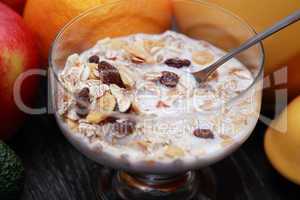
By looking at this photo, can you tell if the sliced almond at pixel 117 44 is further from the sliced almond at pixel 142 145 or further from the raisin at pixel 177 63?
the sliced almond at pixel 142 145

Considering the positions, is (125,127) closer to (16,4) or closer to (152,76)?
(152,76)

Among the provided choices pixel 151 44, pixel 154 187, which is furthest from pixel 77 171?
pixel 151 44

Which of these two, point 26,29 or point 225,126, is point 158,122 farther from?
point 26,29

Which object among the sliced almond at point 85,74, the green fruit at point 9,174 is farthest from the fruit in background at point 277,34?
the green fruit at point 9,174

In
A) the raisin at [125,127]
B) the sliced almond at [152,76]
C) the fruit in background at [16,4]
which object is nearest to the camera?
the raisin at [125,127]

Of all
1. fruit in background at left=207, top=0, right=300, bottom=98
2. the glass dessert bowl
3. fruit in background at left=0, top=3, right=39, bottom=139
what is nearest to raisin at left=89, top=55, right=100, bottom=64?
the glass dessert bowl

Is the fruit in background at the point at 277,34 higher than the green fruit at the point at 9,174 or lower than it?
higher
